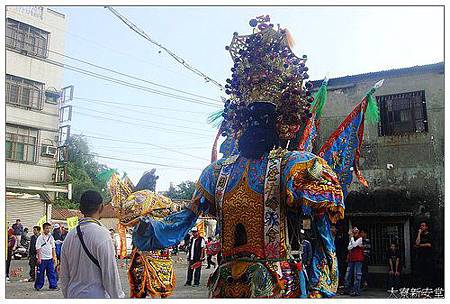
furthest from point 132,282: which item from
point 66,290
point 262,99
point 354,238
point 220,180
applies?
point 354,238

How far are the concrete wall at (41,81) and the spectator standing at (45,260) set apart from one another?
34.6 ft

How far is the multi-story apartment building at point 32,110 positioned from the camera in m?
21.7

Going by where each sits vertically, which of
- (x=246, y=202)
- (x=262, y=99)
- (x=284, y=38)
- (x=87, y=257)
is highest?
(x=284, y=38)

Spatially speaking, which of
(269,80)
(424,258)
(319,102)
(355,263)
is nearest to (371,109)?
(319,102)

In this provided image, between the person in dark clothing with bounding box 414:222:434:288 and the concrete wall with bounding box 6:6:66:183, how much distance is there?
16.5 meters

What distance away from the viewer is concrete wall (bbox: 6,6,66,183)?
2180 cm

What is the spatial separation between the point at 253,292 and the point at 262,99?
1.25 metres

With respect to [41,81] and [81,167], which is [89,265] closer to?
[41,81]

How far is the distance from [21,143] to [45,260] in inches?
465

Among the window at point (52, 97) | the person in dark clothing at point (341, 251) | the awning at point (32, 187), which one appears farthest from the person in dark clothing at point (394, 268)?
the window at point (52, 97)

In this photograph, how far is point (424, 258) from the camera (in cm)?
1154

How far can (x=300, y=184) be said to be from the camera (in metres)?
3.19

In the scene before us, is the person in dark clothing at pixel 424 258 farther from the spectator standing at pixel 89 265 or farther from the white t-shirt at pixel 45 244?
the spectator standing at pixel 89 265

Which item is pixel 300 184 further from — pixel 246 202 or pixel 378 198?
pixel 378 198
